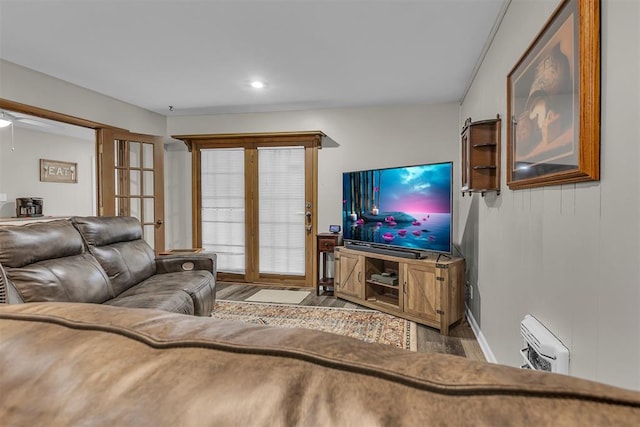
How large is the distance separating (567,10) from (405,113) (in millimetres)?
3242

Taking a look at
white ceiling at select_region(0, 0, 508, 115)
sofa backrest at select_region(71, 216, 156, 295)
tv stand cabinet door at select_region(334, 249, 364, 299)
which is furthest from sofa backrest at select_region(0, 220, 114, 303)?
tv stand cabinet door at select_region(334, 249, 364, 299)

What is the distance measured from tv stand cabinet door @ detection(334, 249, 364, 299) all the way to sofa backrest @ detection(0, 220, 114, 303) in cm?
241

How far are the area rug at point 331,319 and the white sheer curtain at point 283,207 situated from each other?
1.01 metres

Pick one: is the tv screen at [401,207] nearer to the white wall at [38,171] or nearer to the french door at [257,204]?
the french door at [257,204]

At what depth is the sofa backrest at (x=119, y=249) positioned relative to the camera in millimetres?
2674

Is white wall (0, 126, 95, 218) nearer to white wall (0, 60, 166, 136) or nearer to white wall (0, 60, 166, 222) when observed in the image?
white wall (0, 60, 166, 222)

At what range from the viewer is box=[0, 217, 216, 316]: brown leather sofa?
200 cm

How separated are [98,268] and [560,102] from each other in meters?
2.90

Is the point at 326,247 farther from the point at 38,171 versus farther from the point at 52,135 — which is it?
the point at 52,135

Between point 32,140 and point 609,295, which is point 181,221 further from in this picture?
point 609,295

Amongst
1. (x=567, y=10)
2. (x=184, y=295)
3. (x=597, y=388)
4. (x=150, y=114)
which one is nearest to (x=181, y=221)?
(x=150, y=114)

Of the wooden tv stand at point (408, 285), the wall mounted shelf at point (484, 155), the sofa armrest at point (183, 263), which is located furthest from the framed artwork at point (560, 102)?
the sofa armrest at point (183, 263)

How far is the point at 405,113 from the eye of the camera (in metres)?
4.49

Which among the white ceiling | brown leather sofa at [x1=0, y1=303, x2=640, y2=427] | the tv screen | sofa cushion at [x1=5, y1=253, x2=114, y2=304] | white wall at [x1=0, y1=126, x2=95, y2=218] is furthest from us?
white wall at [x1=0, y1=126, x2=95, y2=218]
